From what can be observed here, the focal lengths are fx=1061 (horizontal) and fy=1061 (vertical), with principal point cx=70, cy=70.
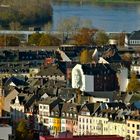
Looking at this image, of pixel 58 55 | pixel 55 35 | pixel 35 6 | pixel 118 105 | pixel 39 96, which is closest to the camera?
pixel 118 105

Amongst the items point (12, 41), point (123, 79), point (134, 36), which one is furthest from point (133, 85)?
point (12, 41)

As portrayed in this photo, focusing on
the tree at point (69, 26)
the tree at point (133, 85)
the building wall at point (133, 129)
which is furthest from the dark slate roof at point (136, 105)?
the tree at point (69, 26)

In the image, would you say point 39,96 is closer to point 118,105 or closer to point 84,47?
point 118,105

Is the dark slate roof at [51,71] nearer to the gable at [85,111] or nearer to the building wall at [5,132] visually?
the gable at [85,111]

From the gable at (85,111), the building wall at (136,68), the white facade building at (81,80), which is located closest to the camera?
the gable at (85,111)

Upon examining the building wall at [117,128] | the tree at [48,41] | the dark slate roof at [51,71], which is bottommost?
the building wall at [117,128]

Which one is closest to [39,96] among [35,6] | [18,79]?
[18,79]
